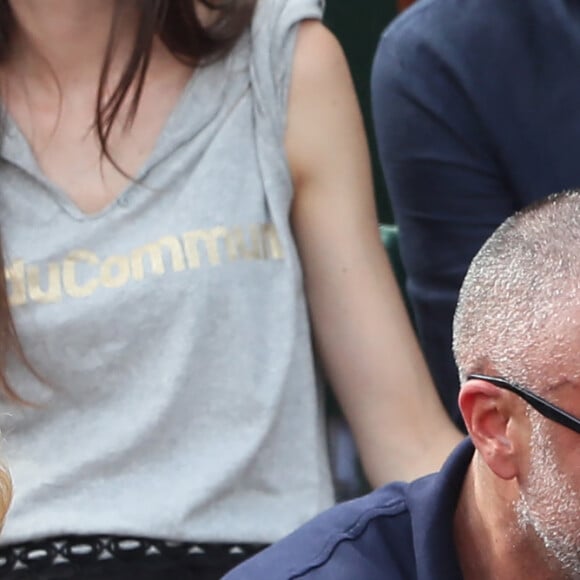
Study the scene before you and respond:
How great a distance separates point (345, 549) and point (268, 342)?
1.54ft

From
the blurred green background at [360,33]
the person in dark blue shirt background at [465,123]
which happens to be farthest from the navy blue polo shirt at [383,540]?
the blurred green background at [360,33]

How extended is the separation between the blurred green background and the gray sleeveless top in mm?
803

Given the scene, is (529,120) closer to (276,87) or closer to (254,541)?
(276,87)

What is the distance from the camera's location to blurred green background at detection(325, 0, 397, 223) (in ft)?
8.52

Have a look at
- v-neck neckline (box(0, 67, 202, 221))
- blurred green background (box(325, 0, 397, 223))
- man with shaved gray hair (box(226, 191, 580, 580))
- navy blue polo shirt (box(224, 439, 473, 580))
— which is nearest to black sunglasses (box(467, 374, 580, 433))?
man with shaved gray hair (box(226, 191, 580, 580))

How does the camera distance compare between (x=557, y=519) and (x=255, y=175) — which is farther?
(x=255, y=175)

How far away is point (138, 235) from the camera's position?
1.79 m

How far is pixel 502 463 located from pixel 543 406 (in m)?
0.07

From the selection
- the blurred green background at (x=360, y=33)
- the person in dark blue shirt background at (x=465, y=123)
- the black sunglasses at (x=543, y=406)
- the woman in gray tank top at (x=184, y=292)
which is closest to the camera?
the black sunglasses at (x=543, y=406)

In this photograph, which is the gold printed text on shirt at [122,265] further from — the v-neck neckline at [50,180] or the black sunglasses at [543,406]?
the black sunglasses at [543,406]

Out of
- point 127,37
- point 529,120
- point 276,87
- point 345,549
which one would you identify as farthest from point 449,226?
point 345,549

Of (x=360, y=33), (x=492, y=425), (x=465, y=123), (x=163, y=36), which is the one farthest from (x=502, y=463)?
(x=360, y=33)

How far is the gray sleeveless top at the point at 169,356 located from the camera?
175 centimetres

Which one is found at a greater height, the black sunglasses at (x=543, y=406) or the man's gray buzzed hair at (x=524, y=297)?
the man's gray buzzed hair at (x=524, y=297)
